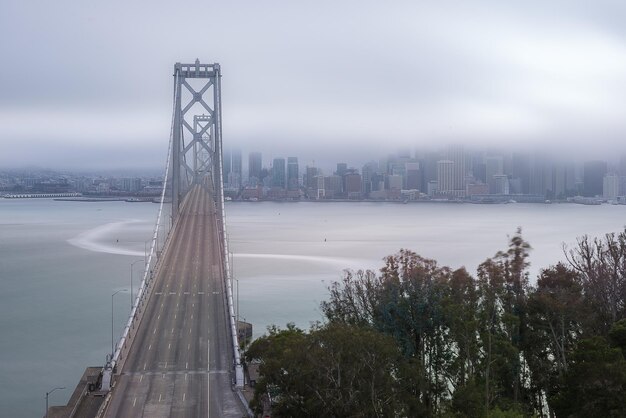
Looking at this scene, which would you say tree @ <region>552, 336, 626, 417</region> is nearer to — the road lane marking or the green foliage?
the green foliage

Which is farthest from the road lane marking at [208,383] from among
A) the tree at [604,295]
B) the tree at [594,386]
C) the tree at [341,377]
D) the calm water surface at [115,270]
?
the tree at [604,295]

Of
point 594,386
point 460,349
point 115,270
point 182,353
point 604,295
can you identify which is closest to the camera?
point 594,386

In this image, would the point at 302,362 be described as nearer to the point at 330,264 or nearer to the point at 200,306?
the point at 200,306

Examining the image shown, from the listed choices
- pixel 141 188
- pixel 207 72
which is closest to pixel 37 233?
pixel 207 72

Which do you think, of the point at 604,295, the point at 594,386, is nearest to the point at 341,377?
the point at 594,386

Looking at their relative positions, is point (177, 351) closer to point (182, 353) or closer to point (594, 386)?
point (182, 353)

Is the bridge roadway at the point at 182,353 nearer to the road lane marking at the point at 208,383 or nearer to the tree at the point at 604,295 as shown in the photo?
the road lane marking at the point at 208,383
